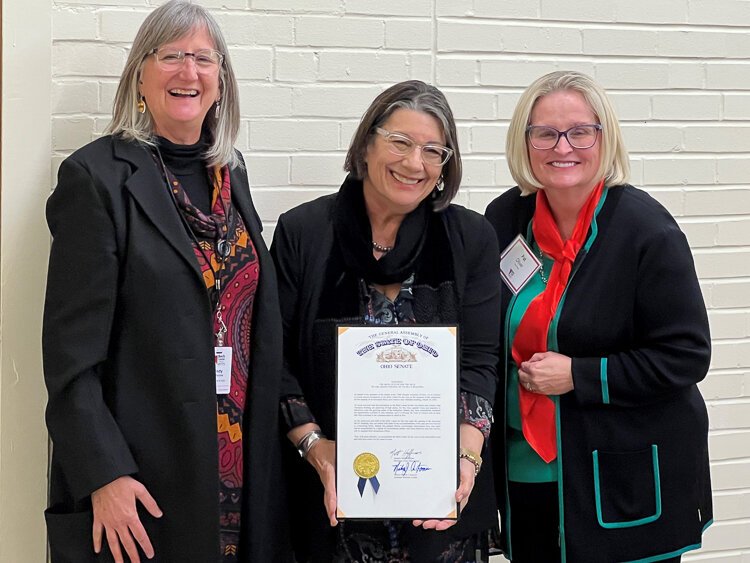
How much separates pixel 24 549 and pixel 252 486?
81 centimetres

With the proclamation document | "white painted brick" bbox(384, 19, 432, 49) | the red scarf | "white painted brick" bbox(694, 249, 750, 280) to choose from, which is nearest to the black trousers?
the red scarf

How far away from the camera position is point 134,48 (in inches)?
86.3

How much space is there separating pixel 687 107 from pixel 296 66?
136 centimetres

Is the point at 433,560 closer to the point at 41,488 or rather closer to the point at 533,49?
the point at 41,488

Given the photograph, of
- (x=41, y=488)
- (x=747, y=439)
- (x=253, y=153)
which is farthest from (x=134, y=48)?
(x=747, y=439)

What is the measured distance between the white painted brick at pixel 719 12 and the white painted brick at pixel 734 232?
603mm

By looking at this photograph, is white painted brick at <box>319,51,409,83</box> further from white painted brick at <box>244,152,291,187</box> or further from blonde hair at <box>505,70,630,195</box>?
blonde hair at <box>505,70,630,195</box>

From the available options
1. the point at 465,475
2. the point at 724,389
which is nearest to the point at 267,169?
the point at 465,475

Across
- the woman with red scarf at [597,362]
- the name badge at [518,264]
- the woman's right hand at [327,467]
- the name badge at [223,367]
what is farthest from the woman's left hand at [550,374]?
the name badge at [223,367]

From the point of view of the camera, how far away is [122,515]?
2045 mm

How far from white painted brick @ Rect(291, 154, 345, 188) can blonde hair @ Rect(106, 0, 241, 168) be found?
0.53 m

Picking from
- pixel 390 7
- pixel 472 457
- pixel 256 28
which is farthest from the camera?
pixel 390 7

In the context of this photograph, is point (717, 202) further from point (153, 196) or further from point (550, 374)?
point (153, 196)

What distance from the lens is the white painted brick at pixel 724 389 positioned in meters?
3.29
